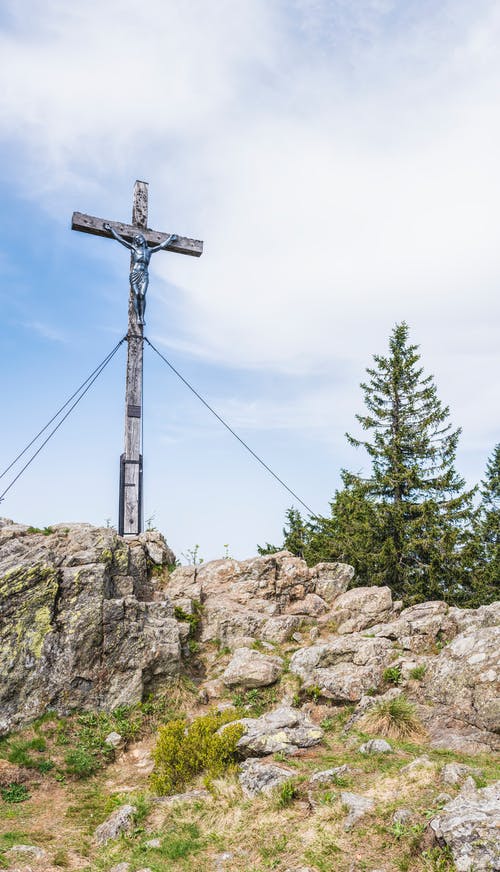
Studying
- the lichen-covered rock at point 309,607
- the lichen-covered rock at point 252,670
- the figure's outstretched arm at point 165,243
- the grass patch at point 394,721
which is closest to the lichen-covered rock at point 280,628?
the lichen-covered rock at point 309,607

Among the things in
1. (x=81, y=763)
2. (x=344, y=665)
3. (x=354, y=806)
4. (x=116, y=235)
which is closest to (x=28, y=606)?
(x=81, y=763)

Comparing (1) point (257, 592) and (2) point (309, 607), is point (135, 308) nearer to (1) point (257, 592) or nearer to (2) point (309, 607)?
(1) point (257, 592)

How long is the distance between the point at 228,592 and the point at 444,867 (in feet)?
31.8

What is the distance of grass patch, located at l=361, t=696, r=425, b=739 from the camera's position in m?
9.16

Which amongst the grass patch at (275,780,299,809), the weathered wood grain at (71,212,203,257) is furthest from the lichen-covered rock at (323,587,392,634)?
the weathered wood grain at (71,212,203,257)

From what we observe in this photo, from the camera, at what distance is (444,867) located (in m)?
5.39

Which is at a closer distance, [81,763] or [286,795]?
[286,795]

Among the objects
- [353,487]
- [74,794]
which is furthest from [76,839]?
[353,487]

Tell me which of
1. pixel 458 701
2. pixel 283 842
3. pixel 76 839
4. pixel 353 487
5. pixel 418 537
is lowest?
pixel 76 839

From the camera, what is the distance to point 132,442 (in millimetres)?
14633

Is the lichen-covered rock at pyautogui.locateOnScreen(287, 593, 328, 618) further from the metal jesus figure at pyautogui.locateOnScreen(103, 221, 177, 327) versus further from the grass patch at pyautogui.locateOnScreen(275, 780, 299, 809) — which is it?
the metal jesus figure at pyautogui.locateOnScreen(103, 221, 177, 327)

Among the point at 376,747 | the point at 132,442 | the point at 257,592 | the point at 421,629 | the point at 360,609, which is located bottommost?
the point at 376,747

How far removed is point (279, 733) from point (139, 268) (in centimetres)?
1146

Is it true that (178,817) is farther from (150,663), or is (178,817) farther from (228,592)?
(228,592)
